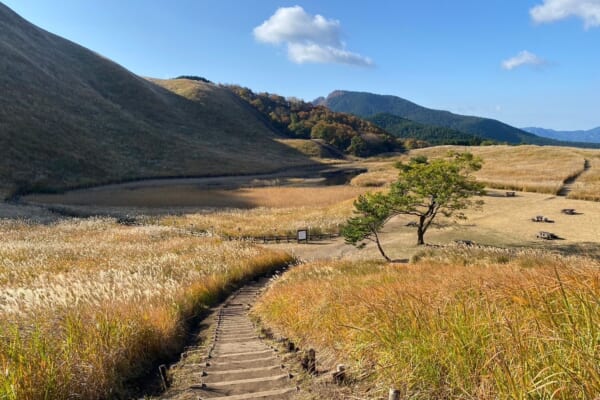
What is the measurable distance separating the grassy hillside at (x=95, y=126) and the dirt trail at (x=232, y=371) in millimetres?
63039

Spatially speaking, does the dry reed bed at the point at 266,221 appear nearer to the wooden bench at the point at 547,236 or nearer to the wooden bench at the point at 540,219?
the wooden bench at the point at 547,236

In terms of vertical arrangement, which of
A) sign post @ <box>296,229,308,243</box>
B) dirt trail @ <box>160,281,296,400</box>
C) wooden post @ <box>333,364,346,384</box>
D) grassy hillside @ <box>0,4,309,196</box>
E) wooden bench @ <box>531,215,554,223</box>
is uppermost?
grassy hillside @ <box>0,4,309,196</box>

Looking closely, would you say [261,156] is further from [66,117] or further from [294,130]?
[294,130]

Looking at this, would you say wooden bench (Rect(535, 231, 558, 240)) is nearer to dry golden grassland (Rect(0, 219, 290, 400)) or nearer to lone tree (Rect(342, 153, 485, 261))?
lone tree (Rect(342, 153, 485, 261))

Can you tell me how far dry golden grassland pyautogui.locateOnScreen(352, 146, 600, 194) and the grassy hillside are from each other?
177 feet

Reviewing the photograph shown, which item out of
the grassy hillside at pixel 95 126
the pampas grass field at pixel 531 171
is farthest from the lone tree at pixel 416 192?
the grassy hillside at pixel 95 126

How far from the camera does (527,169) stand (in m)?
63.1

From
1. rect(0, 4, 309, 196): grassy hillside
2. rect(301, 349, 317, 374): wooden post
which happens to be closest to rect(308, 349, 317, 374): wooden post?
rect(301, 349, 317, 374): wooden post

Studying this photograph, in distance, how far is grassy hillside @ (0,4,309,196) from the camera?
2977 inches

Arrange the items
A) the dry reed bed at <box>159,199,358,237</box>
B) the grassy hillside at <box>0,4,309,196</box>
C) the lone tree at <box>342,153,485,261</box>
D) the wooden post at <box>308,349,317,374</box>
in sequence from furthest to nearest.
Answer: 1. the grassy hillside at <box>0,4,309,196</box>
2. the dry reed bed at <box>159,199,358,237</box>
3. the lone tree at <box>342,153,485,261</box>
4. the wooden post at <box>308,349,317,374</box>

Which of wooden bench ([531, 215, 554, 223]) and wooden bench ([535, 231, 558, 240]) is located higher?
wooden bench ([531, 215, 554, 223])

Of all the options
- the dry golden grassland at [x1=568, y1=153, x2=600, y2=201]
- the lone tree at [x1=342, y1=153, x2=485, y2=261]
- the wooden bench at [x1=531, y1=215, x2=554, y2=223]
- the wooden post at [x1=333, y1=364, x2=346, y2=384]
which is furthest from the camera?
the dry golden grassland at [x1=568, y1=153, x2=600, y2=201]

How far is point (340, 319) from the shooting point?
6.38 meters

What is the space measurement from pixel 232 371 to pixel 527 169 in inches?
2743
